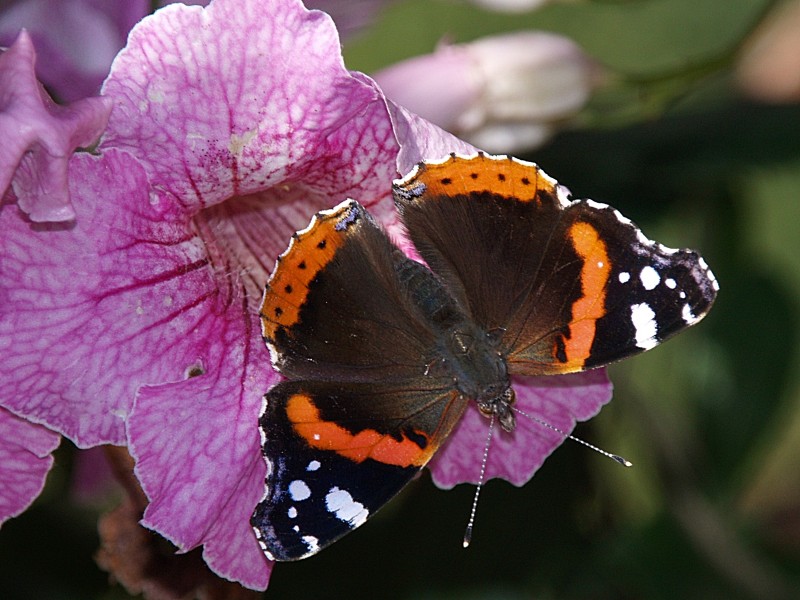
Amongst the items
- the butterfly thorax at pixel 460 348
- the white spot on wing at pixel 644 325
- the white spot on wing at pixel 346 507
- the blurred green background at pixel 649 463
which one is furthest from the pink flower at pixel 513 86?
the white spot on wing at pixel 346 507

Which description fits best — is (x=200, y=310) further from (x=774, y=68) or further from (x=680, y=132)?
(x=774, y=68)

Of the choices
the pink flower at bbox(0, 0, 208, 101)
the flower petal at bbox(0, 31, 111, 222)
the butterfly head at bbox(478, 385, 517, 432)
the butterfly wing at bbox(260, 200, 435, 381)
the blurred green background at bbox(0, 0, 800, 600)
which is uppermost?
the flower petal at bbox(0, 31, 111, 222)

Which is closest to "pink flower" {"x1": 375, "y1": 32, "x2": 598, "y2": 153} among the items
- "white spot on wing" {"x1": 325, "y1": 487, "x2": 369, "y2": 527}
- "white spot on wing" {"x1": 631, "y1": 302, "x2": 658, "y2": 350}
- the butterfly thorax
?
the butterfly thorax

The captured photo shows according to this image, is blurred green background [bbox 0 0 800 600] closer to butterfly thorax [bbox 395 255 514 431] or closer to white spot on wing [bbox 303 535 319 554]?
butterfly thorax [bbox 395 255 514 431]

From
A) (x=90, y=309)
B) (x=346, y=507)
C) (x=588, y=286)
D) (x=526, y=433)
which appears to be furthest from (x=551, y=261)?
(x=90, y=309)

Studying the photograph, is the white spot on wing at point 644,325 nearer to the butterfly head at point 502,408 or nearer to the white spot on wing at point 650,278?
the white spot on wing at point 650,278

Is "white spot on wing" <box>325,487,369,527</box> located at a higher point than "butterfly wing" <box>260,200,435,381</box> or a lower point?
lower

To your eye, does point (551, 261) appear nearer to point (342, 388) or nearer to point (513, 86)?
point (342, 388)
